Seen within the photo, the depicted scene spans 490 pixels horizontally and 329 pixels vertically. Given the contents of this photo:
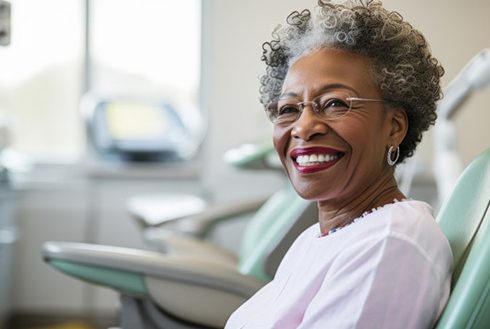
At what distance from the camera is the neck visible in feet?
3.30

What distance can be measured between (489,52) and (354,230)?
447 millimetres

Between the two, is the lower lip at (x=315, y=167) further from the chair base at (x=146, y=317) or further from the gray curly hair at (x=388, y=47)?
the chair base at (x=146, y=317)

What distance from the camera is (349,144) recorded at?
3.15 ft

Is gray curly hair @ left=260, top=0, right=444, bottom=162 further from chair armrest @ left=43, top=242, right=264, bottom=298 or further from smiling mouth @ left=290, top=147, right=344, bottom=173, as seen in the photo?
chair armrest @ left=43, top=242, right=264, bottom=298

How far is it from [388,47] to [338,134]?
0.14 meters

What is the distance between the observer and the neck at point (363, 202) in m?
1.00

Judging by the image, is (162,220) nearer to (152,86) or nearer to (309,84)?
(152,86)

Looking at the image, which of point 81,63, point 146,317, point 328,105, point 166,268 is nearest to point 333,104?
point 328,105

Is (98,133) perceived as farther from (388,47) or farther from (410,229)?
(410,229)

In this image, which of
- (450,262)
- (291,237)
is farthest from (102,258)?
(450,262)

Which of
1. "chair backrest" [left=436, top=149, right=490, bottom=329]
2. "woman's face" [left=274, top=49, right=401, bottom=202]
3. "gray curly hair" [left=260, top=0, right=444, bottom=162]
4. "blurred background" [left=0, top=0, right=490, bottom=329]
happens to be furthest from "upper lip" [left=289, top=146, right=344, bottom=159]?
"blurred background" [left=0, top=0, right=490, bottom=329]

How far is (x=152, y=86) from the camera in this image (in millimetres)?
3783

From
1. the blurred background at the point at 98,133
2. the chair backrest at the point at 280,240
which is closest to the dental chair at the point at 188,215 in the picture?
the chair backrest at the point at 280,240

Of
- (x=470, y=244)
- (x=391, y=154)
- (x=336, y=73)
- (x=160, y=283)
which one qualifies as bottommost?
(x=160, y=283)
